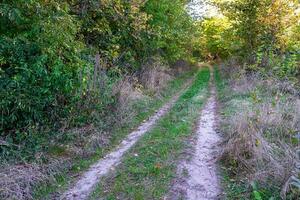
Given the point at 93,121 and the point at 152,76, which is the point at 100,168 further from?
the point at 152,76

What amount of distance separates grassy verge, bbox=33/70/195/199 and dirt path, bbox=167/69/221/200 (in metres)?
1.81

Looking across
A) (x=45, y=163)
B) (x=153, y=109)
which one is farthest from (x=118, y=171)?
(x=153, y=109)

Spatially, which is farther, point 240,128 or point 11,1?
point 240,128

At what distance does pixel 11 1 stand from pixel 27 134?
8.16 feet

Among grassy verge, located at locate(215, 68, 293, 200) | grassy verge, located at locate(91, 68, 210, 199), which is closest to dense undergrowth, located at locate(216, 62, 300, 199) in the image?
grassy verge, located at locate(215, 68, 293, 200)

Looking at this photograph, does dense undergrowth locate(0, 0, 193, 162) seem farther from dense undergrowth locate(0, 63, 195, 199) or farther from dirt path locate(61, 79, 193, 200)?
dirt path locate(61, 79, 193, 200)

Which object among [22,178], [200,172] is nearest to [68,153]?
[22,178]

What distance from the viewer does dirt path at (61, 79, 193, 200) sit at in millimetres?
4758

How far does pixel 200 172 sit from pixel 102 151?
2284mm

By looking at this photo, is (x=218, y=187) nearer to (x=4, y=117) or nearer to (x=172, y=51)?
(x=4, y=117)

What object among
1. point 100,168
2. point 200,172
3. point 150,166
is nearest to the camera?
point 200,172

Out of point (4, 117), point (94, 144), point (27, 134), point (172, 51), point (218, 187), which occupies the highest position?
point (172, 51)

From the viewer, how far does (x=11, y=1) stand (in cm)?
559

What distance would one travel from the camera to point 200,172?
5371 mm
